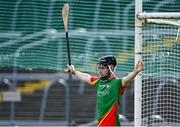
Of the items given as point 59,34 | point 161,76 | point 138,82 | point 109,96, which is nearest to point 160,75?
point 161,76

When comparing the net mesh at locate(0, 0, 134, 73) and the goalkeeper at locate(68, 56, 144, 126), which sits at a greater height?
the net mesh at locate(0, 0, 134, 73)

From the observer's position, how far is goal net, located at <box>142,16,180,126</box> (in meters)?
9.29

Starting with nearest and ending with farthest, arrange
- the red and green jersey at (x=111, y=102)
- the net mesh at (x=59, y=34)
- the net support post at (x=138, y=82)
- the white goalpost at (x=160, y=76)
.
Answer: the red and green jersey at (x=111, y=102) < the net support post at (x=138, y=82) < the white goalpost at (x=160, y=76) < the net mesh at (x=59, y=34)

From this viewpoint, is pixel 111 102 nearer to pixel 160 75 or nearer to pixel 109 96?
pixel 109 96

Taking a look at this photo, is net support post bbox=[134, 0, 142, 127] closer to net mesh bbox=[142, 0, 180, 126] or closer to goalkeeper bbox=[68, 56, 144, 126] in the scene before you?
goalkeeper bbox=[68, 56, 144, 126]

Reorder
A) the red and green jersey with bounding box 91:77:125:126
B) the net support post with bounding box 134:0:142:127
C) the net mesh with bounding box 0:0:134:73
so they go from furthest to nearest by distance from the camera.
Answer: the net mesh with bounding box 0:0:134:73 < the net support post with bounding box 134:0:142:127 < the red and green jersey with bounding box 91:77:125:126

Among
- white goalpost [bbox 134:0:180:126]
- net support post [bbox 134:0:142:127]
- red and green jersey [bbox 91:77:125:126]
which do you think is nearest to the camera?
red and green jersey [bbox 91:77:125:126]

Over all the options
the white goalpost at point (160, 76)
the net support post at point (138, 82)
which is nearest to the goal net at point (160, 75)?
the white goalpost at point (160, 76)

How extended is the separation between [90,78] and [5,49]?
9.51ft

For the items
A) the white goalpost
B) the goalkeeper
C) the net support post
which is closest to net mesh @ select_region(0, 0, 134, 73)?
the white goalpost

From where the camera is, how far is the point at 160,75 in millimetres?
9625

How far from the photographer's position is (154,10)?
33.8 ft

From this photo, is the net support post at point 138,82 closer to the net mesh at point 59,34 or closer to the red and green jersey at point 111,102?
the red and green jersey at point 111,102

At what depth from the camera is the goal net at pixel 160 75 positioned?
366 inches
